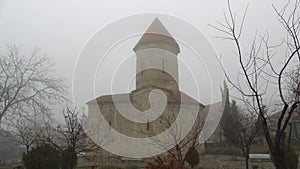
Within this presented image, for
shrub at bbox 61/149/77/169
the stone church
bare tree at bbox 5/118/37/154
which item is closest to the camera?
shrub at bbox 61/149/77/169

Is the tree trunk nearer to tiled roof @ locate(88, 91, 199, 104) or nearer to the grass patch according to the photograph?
tiled roof @ locate(88, 91, 199, 104)

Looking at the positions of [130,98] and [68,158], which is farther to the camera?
[130,98]

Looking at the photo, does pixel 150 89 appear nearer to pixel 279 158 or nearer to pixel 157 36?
pixel 157 36

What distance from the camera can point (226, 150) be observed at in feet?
91.1

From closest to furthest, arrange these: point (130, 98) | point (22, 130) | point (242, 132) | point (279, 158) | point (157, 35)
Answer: point (279, 158), point (242, 132), point (22, 130), point (130, 98), point (157, 35)

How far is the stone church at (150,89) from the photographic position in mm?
24812

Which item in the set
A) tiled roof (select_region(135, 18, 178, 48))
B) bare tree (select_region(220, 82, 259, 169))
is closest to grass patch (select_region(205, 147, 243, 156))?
bare tree (select_region(220, 82, 259, 169))

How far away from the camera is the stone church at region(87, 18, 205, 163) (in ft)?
81.4

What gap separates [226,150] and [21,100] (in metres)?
19.8

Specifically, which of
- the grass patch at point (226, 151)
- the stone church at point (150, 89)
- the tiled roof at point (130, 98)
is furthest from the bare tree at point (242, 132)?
the grass patch at point (226, 151)

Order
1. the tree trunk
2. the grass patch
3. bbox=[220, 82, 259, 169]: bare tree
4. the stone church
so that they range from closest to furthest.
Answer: the tree trunk
bbox=[220, 82, 259, 169]: bare tree
the stone church
the grass patch

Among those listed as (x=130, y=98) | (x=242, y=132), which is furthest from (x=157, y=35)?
(x=242, y=132)

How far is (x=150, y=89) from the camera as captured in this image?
974 inches

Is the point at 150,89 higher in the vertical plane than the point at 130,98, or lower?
higher
